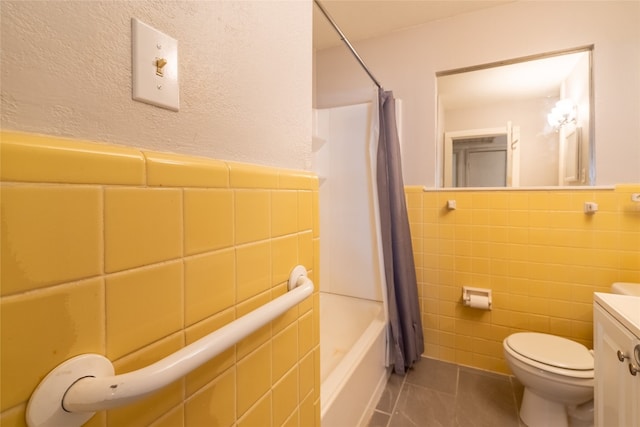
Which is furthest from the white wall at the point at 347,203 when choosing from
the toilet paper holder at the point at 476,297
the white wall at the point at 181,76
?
the white wall at the point at 181,76

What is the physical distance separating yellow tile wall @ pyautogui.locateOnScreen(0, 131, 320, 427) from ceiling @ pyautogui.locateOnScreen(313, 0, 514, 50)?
1734mm

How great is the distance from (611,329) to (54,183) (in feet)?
4.39

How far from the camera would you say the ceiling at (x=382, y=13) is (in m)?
1.76

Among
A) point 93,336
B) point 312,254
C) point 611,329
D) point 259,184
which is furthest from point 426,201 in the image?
point 93,336

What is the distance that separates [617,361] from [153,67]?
1.33 metres

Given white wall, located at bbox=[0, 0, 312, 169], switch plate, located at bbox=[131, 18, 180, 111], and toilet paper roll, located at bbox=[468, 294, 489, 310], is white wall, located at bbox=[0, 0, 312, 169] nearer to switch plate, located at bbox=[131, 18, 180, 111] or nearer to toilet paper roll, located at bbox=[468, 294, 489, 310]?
switch plate, located at bbox=[131, 18, 180, 111]

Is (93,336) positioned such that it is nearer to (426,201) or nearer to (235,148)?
(235,148)

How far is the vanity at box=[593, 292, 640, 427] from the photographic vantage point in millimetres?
719

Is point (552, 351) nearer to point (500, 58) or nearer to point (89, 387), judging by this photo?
point (500, 58)

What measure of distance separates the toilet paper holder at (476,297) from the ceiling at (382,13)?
1809 millimetres

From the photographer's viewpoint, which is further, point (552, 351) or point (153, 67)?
point (552, 351)

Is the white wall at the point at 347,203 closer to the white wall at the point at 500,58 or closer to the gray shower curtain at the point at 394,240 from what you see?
the gray shower curtain at the point at 394,240

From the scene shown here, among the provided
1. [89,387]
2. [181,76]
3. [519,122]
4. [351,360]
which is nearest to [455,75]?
[519,122]

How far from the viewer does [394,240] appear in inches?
68.7
